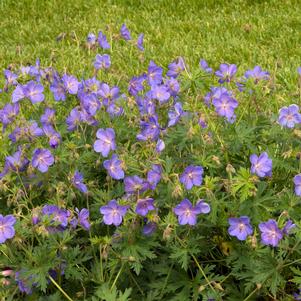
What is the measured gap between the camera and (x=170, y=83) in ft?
9.17

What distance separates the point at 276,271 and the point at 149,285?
1.47 feet

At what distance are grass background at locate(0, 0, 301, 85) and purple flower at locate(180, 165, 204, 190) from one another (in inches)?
109

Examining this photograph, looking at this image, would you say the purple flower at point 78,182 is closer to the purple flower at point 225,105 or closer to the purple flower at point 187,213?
the purple flower at point 187,213

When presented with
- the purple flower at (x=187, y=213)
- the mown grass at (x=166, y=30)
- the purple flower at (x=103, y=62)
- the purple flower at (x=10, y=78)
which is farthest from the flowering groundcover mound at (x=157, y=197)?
the mown grass at (x=166, y=30)

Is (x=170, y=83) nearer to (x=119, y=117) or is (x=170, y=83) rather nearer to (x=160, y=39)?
(x=119, y=117)

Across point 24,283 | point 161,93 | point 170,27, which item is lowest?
point 170,27

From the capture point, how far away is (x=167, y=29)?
243 inches

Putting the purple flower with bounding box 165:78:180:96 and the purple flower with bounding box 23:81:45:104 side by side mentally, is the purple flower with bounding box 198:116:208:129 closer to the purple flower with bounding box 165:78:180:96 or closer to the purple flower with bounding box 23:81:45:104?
the purple flower with bounding box 165:78:180:96

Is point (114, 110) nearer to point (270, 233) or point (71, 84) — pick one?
point (71, 84)

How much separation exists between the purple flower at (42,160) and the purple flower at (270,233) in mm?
754

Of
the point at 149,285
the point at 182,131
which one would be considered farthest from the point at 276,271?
the point at 182,131

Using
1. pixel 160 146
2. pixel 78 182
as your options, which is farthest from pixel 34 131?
pixel 160 146

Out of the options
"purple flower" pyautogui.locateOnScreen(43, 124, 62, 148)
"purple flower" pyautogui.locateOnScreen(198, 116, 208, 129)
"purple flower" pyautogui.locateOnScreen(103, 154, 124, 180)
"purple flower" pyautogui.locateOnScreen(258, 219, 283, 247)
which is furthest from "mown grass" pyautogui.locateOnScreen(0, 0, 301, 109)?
"purple flower" pyautogui.locateOnScreen(258, 219, 283, 247)

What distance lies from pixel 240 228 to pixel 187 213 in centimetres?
17
